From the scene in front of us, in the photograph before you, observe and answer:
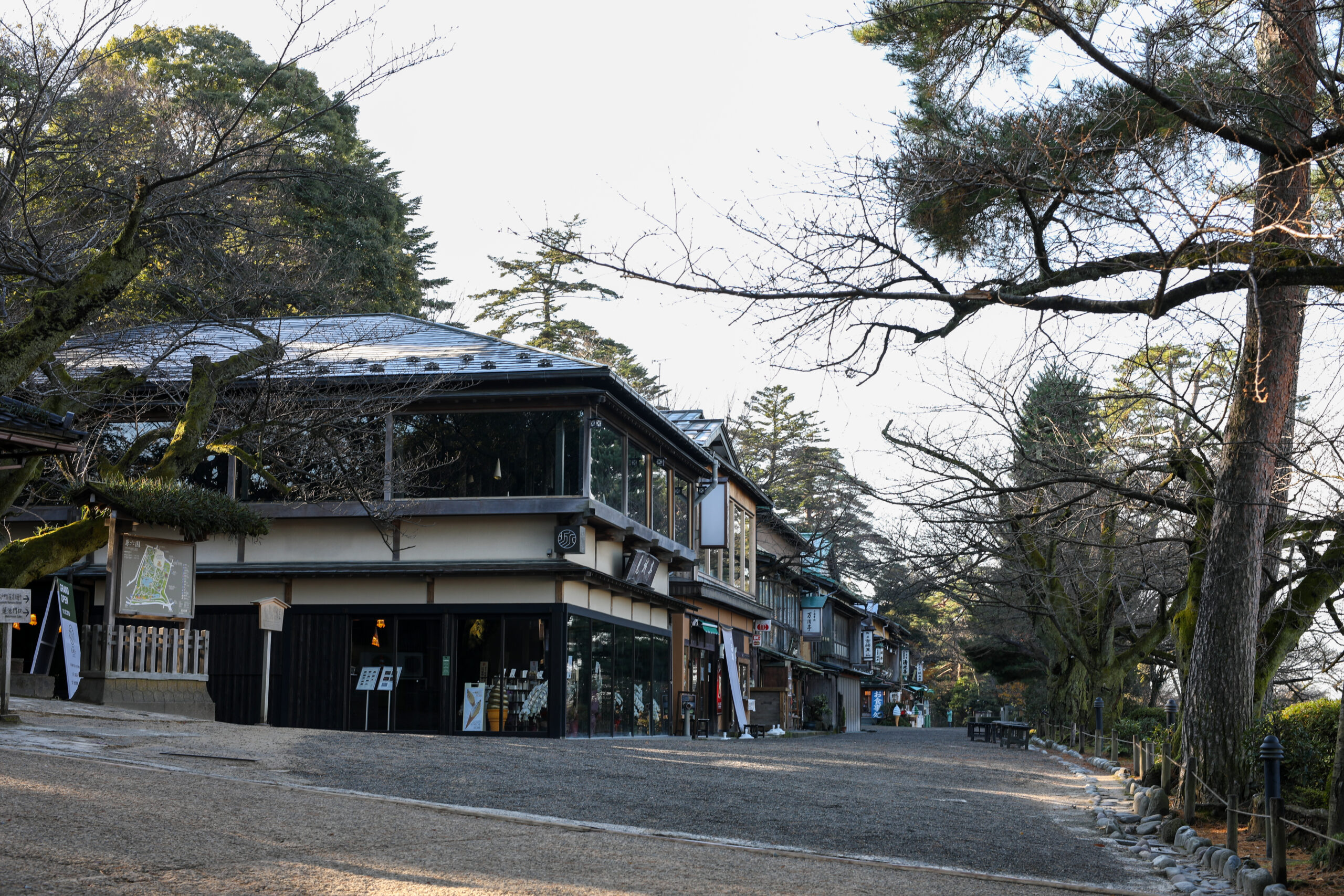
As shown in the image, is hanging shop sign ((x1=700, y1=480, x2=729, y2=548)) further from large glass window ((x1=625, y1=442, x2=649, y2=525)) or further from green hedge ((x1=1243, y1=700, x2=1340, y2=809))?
green hedge ((x1=1243, y1=700, x2=1340, y2=809))

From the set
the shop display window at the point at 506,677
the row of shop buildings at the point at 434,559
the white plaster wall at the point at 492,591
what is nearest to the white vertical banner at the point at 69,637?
the row of shop buildings at the point at 434,559

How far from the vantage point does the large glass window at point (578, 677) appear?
21328 mm

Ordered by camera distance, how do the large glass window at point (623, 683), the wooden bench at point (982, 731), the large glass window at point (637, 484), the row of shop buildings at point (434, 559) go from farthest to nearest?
the wooden bench at point (982, 731) → the large glass window at point (637, 484) → the large glass window at point (623, 683) → the row of shop buildings at point (434, 559)

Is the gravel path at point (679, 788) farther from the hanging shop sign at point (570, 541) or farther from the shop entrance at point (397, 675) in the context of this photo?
the hanging shop sign at point (570, 541)

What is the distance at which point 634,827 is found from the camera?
881 cm

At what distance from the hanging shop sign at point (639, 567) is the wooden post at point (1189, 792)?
45.5 ft

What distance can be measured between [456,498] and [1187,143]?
1528cm

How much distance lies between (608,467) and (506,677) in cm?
444

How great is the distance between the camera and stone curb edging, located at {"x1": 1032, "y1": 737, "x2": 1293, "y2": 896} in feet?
25.2

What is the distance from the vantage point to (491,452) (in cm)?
2139

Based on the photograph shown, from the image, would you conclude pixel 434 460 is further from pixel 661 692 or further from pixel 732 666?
pixel 732 666

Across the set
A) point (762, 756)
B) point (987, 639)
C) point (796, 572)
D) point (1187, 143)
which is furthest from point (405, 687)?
point (987, 639)

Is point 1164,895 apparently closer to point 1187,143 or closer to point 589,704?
point 1187,143

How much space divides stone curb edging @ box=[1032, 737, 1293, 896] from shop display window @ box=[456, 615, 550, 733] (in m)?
9.83
